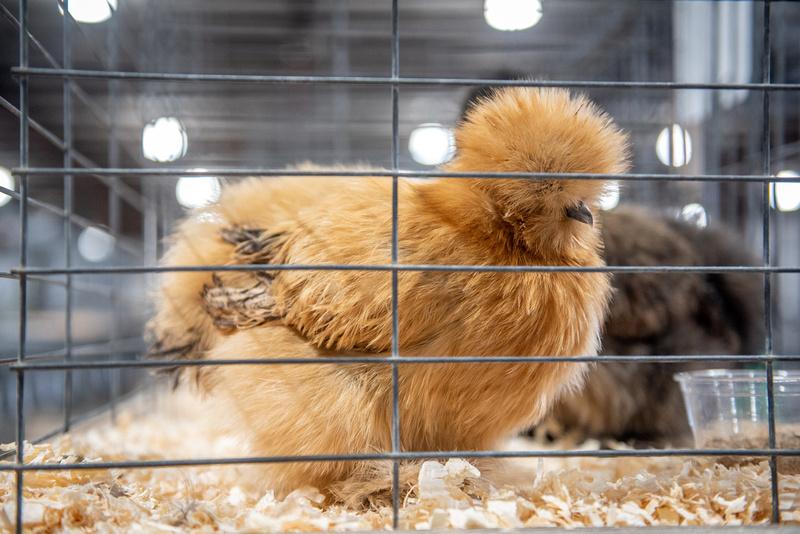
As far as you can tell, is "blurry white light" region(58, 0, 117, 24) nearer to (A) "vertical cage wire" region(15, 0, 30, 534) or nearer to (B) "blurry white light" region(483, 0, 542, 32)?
(A) "vertical cage wire" region(15, 0, 30, 534)

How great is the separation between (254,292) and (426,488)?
0.68m

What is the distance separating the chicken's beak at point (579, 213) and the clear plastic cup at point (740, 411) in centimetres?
69

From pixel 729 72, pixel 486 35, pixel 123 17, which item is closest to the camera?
pixel 729 72

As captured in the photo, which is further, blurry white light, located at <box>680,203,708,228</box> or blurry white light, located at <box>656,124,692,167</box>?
blurry white light, located at <box>656,124,692,167</box>

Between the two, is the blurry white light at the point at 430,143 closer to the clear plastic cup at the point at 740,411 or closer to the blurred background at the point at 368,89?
the blurred background at the point at 368,89

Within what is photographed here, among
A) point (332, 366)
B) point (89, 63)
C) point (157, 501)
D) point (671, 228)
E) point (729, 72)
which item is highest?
point (89, 63)

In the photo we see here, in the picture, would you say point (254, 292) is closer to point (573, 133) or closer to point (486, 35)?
point (573, 133)

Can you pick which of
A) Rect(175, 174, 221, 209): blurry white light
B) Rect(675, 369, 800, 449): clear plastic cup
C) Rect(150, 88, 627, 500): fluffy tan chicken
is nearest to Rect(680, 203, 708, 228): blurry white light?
Rect(675, 369, 800, 449): clear plastic cup

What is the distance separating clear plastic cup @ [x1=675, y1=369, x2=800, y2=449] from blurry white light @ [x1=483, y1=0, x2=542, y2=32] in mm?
2146

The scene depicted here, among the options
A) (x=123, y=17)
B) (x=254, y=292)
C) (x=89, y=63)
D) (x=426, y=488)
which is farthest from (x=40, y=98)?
(x=426, y=488)

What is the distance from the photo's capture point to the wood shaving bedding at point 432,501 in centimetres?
130

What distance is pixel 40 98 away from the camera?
4.57 metres

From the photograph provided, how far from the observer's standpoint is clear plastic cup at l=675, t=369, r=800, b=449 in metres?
1.74

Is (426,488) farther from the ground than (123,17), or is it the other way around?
(123,17)
